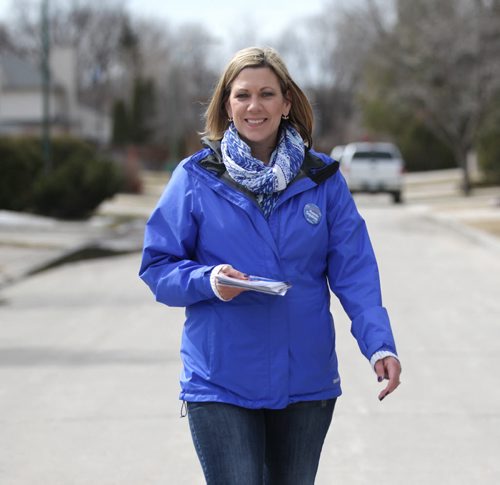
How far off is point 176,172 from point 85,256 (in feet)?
51.7

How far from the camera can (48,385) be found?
8406 mm

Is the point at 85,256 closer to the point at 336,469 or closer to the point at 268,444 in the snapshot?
the point at 336,469

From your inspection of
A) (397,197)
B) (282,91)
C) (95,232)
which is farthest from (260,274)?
(397,197)

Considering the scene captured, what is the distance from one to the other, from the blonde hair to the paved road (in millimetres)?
2555

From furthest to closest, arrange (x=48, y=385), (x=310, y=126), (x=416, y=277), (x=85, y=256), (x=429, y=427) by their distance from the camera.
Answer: (x=85, y=256)
(x=416, y=277)
(x=48, y=385)
(x=429, y=427)
(x=310, y=126)

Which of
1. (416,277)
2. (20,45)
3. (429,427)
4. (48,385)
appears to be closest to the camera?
(429,427)

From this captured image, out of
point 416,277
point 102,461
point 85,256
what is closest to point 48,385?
point 102,461

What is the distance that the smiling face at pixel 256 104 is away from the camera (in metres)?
3.63

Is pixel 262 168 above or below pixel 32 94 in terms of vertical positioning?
above

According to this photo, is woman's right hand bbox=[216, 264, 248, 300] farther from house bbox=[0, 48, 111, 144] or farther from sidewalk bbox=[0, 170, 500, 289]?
house bbox=[0, 48, 111, 144]

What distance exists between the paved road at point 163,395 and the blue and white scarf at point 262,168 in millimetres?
2614

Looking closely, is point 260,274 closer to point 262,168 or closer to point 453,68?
point 262,168

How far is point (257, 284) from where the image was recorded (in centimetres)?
331

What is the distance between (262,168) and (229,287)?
1.40 feet
